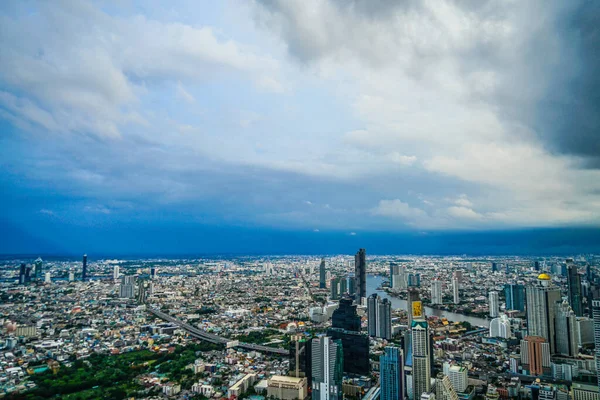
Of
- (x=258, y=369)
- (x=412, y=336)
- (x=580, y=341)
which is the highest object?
(x=412, y=336)

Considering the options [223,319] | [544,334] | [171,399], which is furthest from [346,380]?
[223,319]

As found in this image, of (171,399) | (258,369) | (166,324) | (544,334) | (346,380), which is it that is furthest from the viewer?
(166,324)

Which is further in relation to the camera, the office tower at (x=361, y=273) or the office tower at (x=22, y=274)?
the office tower at (x=361, y=273)

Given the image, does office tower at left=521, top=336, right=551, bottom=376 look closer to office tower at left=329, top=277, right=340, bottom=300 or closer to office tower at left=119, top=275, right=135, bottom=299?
office tower at left=329, top=277, right=340, bottom=300

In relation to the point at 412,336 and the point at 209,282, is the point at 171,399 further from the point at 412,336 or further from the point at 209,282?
the point at 209,282

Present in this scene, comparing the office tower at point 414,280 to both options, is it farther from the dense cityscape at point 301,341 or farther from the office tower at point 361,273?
the office tower at point 361,273

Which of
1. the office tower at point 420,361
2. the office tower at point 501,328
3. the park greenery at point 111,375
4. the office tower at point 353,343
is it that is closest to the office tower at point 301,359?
the office tower at point 353,343
